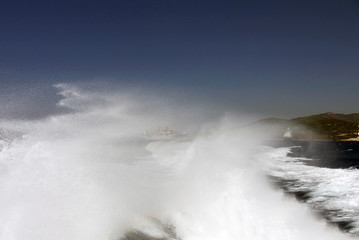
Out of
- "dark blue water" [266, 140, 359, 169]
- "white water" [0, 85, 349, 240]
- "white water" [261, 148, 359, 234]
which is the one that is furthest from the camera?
"dark blue water" [266, 140, 359, 169]

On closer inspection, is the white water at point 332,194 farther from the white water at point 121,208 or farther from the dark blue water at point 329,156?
the dark blue water at point 329,156

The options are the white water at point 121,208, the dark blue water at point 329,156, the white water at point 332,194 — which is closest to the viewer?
the white water at point 121,208

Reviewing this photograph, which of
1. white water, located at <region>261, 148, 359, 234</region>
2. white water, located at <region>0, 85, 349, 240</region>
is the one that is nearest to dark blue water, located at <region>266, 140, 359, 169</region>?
white water, located at <region>261, 148, 359, 234</region>

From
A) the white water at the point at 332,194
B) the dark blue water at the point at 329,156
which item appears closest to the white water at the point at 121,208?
the white water at the point at 332,194

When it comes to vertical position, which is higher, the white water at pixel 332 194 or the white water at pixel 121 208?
the white water at pixel 121 208

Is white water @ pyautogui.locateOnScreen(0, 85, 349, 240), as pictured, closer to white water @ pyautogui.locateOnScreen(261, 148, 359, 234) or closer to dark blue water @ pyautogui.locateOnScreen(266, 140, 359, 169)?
white water @ pyautogui.locateOnScreen(261, 148, 359, 234)

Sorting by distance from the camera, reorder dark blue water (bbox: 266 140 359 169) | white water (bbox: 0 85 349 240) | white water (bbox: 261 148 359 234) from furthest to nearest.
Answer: dark blue water (bbox: 266 140 359 169), white water (bbox: 261 148 359 234), white water (bbox: 0 85 349 240)

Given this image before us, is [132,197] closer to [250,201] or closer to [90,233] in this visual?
[90,233]

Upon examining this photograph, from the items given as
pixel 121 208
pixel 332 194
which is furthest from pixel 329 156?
pixel 121 208

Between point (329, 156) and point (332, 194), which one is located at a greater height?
point (332, 194)

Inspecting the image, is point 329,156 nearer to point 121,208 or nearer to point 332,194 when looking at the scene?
point 332,194

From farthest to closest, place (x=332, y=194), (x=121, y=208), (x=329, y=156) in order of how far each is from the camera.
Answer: (x=329, y=156)
(x=332, y=194)
(x=121, y=208)

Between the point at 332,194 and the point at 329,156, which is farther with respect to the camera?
the point at 329,156

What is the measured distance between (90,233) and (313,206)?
46.3ft
